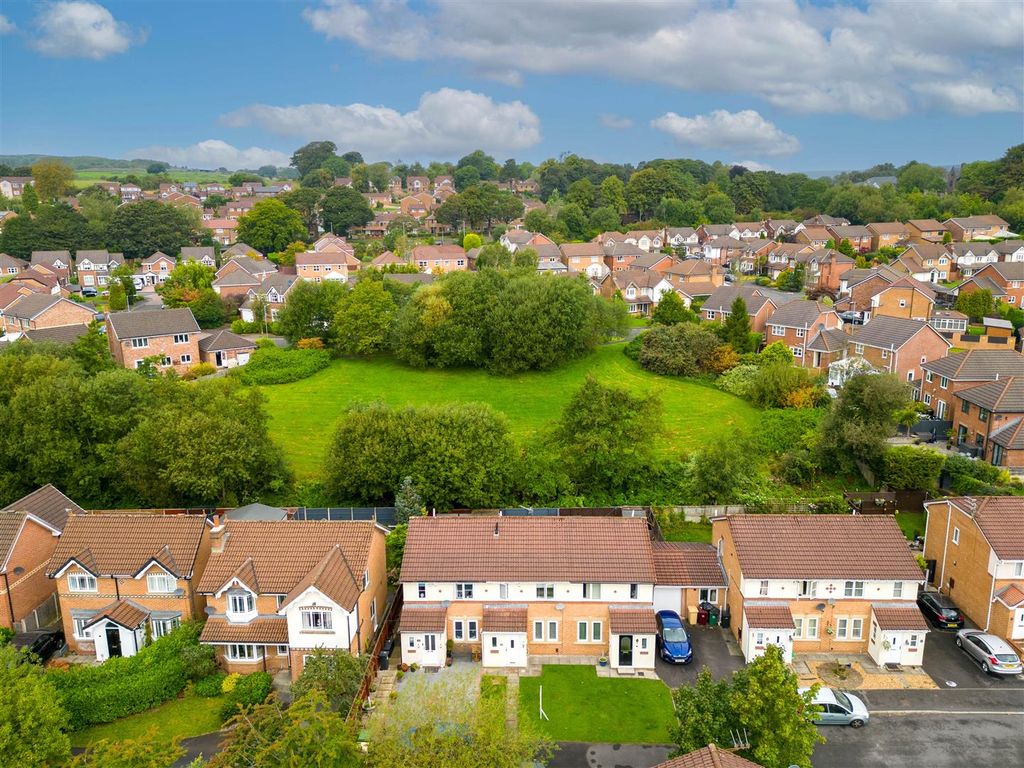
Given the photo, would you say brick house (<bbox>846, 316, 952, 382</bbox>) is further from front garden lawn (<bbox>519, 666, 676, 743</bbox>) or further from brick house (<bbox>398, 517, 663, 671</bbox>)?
front garden lawn (<bbox>519, 666, 676, 743</bbox>)

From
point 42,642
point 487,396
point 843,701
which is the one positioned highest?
point 487,396

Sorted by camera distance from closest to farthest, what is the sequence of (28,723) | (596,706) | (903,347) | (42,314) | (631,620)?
(28,723) < (596,706) < (631,620) < (903,347) < (42,314)

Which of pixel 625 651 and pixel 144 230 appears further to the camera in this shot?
pixel 144 230

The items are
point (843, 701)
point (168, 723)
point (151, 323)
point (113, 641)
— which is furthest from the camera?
point (151, 323)

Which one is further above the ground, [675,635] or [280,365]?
[280,365]

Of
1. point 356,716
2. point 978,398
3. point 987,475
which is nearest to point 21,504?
point 356,716

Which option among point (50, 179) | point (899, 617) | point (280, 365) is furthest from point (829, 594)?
point (50, 179)

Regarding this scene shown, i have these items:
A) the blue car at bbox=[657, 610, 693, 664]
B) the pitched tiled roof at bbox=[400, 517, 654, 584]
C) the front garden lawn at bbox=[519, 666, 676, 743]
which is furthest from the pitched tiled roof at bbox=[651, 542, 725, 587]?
the front garden lawn at bbox=[519, 666, 676, 743]

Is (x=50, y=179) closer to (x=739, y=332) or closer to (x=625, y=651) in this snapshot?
(x=739, y=332)
